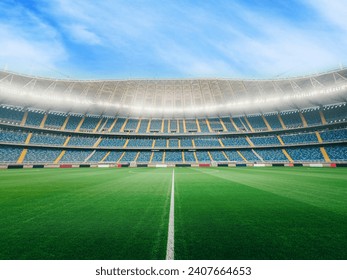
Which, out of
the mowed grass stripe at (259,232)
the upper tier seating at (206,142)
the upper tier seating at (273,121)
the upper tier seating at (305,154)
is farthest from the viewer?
the upper tier seating at (206,142)

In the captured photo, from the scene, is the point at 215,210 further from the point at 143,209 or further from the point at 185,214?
the point at 143,209

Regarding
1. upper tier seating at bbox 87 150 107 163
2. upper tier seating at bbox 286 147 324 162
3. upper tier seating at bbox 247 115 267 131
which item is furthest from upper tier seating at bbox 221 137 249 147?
upper tier seating at bbox 87 150 107 163

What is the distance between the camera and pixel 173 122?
2574 inches

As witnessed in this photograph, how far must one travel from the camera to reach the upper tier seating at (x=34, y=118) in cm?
4809

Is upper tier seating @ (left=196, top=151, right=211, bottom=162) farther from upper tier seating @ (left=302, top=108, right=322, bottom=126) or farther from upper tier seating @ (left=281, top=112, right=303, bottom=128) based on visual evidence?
upper tier seating @ (left=302, top=108, right=322, bottom=126)

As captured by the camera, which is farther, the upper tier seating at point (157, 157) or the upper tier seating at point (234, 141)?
the upper tier seating at point (234, 141)

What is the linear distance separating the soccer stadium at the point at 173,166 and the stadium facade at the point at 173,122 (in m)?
0.34

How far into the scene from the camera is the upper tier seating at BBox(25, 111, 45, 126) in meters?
48.1

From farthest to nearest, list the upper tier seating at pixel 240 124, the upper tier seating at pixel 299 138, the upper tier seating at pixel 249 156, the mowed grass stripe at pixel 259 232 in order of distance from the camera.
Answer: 1. the upper tier seating at pixel 240 124
2. the upper tier seating at pixel 249 156
3. the upper tier seating at pixel 299 138
4. the mowed grass stripe at pixel 259 232

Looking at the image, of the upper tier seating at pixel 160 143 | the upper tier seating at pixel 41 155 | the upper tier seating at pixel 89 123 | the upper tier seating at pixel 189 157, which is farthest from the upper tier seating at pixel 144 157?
the upper tier seating at pixel 41 155

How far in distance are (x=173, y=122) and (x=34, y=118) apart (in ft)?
129

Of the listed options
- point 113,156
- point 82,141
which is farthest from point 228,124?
point 82,141

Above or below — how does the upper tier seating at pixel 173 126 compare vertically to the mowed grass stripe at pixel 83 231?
above

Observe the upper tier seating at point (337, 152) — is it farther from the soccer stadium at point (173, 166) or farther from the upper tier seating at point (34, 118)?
the upper tier seating at point (34, 118)
